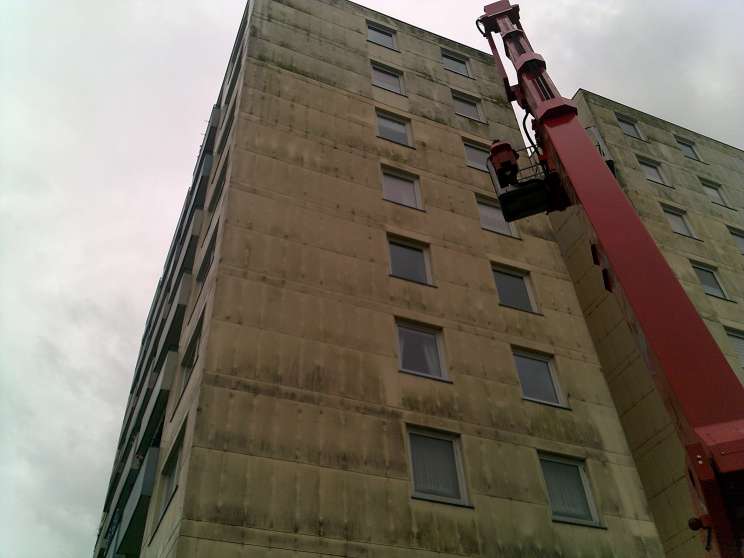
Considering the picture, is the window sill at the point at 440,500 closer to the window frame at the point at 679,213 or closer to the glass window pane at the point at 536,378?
the glass window pane at the point at 536,378

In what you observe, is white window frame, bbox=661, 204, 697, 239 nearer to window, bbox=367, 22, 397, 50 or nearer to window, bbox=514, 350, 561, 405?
window, bbox=514, 350, 561, 405

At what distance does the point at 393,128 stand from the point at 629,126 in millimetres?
16187

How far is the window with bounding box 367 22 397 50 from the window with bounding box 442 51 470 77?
2748 millimetres

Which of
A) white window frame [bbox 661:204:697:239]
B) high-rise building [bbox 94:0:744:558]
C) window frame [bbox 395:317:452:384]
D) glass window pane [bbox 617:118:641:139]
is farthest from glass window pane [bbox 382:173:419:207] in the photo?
glass window pane [bbox 617:118:641:139]

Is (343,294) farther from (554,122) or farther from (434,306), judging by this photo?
(554,122)

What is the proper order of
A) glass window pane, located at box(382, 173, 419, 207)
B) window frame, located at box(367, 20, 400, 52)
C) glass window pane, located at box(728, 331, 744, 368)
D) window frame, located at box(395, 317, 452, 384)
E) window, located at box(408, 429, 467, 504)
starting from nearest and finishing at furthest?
window, located at box(408, 429, 467, 504), window frame, located at box(395, 317, 452, 384), glass window pane, located at box(382, 173, 419, 207), glass window pane, located at box(728, 331, 744, 368), window frame, located at box(367, 20, 400, 52)

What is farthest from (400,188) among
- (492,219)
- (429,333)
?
(429,333)

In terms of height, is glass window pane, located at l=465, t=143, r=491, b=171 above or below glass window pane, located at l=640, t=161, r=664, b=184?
below

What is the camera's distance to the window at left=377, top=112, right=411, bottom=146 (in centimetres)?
2525

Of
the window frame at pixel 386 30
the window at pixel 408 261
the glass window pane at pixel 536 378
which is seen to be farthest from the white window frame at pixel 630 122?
the glass window pane at pixel 536 378

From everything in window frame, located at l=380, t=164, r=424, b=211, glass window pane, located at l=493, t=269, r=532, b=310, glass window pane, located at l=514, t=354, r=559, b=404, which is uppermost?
window frame, located at l=380, t=164, r=424, b=211

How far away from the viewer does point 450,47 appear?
32.8 meters

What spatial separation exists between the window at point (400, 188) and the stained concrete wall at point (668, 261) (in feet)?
20.7

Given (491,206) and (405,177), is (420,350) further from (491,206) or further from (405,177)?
(491,206)
